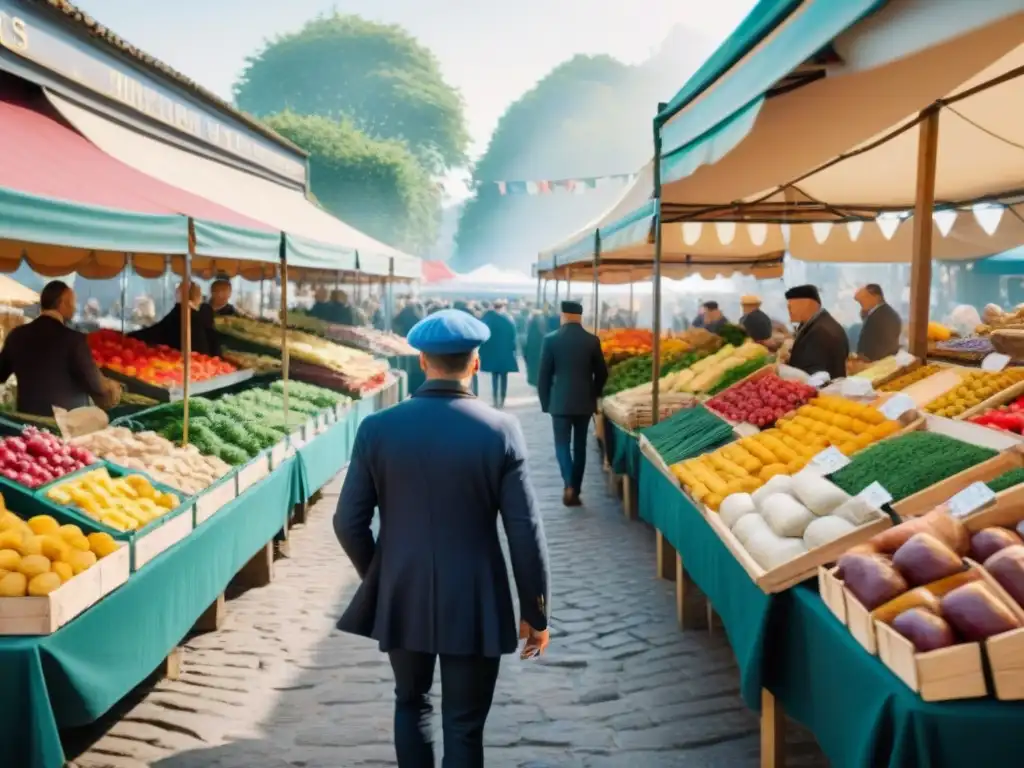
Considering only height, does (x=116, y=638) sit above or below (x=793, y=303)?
below

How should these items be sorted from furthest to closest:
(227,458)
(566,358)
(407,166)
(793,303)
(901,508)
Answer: (407,166) → (566,358) → (793,303) → (227,458) → (901,508)

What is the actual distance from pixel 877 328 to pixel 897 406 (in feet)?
20.0

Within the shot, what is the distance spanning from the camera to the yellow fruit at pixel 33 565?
3.84 m

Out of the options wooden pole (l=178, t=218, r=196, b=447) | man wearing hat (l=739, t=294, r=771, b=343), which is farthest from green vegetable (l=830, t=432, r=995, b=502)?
man wearing hat (l=739, t=294, r=771, b=343)

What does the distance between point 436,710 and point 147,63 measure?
8.30 meters

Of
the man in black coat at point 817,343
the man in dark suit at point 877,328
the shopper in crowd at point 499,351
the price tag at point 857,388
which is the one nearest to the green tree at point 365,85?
the shopper in crowd at point 499,351

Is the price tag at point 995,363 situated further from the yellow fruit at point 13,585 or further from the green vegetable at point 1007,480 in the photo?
the yellow fruit at point 13,585

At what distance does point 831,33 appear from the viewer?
3459 mm

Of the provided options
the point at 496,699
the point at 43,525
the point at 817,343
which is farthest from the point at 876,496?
Answer: the point at 817,343

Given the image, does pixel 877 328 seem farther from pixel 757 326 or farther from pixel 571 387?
pixel 571 387

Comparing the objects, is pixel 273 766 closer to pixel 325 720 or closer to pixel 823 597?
pixel 325 720

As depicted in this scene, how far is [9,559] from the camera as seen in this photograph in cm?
388

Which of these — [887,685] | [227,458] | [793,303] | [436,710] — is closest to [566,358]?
[793,303]

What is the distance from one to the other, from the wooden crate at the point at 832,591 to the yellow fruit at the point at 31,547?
296cm
